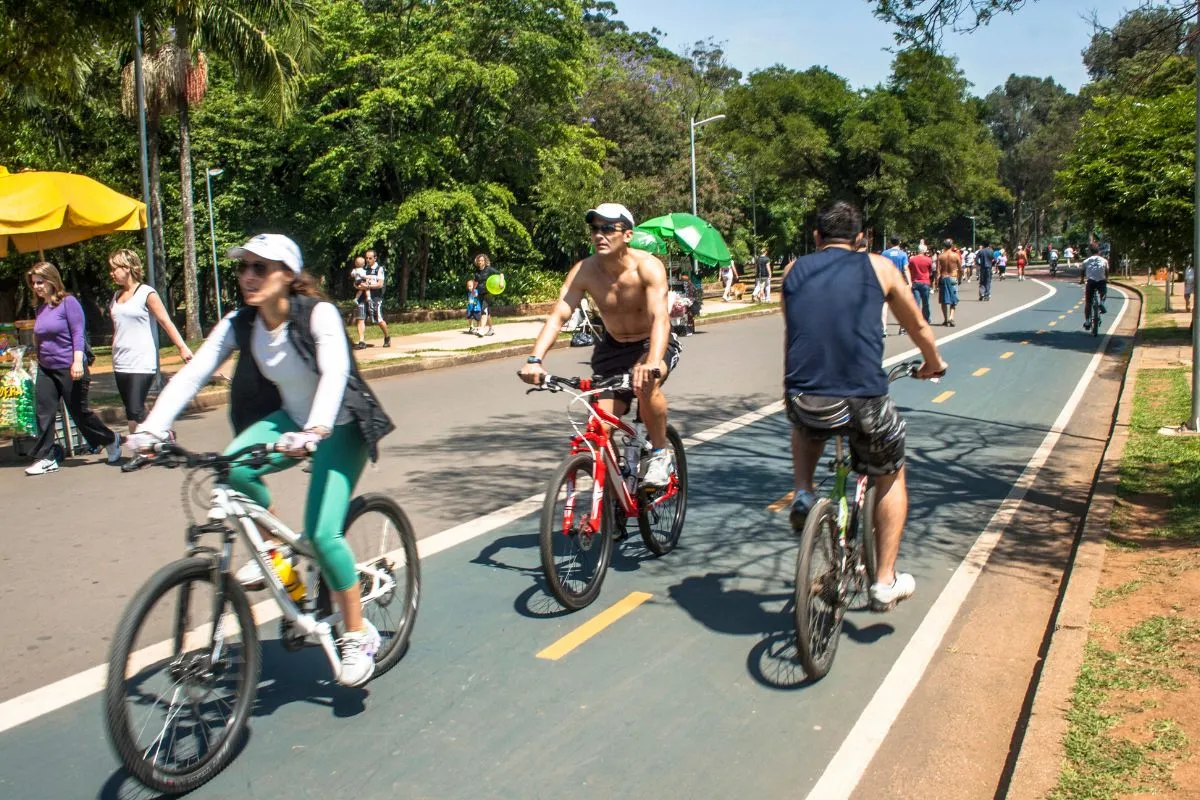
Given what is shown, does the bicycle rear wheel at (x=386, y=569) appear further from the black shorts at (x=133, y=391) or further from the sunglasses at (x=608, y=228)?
the black shorts at (x=133, y=391)

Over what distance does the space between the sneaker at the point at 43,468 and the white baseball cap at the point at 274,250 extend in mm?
6385

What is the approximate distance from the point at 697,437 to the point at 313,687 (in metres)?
6.40

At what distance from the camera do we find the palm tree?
22.5 meters

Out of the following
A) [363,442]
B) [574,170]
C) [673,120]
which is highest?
[673,120]

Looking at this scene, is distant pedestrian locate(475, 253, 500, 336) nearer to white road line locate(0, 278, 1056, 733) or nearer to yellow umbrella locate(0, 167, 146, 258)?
yellow umbrella locate(0, 167, 146, 258)

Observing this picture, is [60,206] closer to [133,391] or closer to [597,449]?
[133,391]

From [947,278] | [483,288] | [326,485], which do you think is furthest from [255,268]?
[947,278]

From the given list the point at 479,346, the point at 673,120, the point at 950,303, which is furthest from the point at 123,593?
the point at 673,120

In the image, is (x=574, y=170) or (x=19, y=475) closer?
(x=19, y=475)

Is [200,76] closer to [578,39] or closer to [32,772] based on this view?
[578,39]

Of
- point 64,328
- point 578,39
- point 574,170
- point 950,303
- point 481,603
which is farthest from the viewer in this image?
point 574,170

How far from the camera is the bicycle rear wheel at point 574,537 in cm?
506

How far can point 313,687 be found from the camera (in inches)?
178

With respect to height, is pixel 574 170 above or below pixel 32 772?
above
